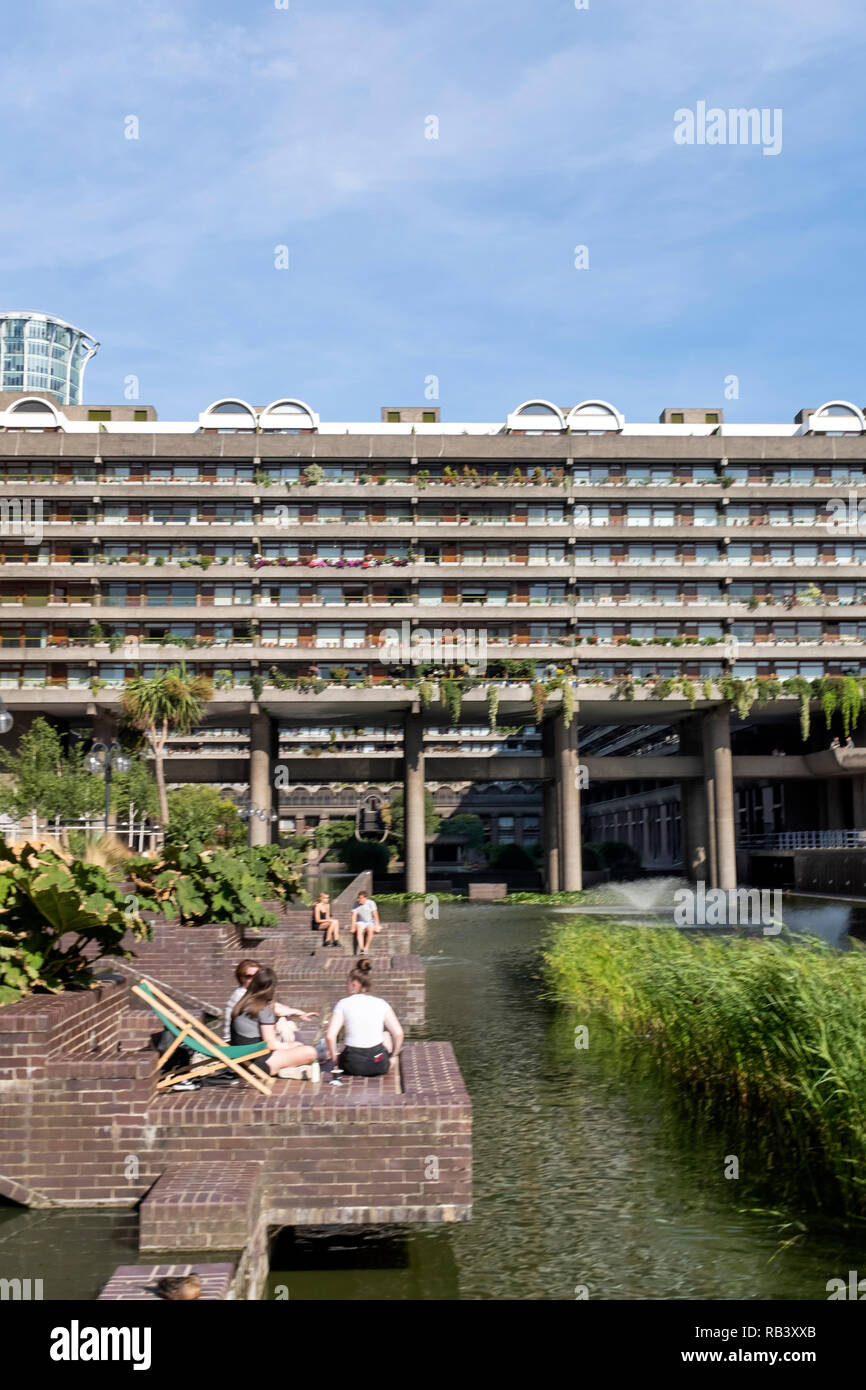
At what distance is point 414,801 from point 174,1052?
47.0 meters

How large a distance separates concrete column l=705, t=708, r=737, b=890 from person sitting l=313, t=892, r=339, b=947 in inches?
1499

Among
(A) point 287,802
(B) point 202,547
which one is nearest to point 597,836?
(A) point 287,802

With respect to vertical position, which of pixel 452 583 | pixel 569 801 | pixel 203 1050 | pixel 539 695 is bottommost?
pixel 203 1050

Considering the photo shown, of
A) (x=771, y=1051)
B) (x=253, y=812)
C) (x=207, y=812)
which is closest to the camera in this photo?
(x=771, y=1051)

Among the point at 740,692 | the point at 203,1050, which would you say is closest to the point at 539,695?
Answer: the point at 740,692

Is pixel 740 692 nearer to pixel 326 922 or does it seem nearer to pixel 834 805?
pixel 834 805

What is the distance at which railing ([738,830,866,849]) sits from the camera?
56425 millimetres

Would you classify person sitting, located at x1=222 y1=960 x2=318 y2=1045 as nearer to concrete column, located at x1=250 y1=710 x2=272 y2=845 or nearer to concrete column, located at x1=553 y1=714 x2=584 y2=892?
concrete column, located at x1=250 y1=710 x2=272 y2=845

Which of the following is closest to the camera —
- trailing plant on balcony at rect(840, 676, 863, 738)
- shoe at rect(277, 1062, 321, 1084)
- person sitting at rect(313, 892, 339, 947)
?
shoe at rect(277, 1062, 321, 1084)

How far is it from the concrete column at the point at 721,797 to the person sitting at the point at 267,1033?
49.3m

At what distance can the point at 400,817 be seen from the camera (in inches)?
3730

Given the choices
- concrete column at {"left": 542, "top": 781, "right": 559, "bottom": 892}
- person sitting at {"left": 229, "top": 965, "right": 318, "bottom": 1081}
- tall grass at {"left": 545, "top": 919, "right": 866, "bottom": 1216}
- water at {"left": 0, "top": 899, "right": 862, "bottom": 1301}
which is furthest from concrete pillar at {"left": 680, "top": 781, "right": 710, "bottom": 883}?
person sitting at {"left": 229, "top": 965, "right": 318, "bottom": 1081}

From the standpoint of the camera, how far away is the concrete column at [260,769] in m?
56.3
